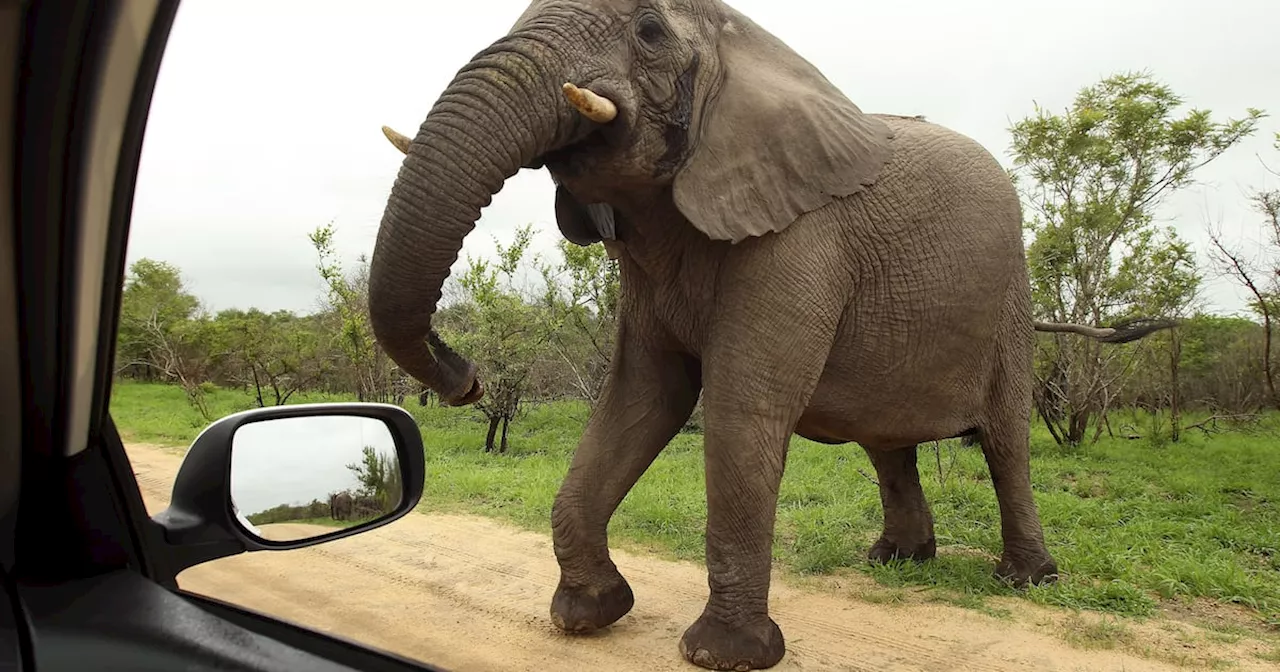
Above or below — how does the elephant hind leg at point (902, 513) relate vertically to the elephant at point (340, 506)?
below

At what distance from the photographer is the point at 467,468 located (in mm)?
9539

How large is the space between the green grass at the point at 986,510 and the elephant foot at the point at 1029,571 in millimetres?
93

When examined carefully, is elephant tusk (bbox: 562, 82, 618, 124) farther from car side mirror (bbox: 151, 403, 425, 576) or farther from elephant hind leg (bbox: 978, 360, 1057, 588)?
elephant hind leg (bbox: 978, 360, 1057, 588)

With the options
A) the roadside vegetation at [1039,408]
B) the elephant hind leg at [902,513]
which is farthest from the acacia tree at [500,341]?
the elephant hind leg at [902,513]

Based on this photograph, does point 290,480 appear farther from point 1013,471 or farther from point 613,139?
point 1013,471

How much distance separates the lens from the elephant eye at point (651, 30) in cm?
347

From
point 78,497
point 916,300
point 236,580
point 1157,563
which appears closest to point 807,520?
point 1157,563

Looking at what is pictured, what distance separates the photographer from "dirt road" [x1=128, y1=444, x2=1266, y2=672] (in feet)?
11.9

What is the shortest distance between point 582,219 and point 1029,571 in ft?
10.3

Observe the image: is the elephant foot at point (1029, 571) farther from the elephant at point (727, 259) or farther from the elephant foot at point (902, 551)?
the elephant foot at point (902, 551)

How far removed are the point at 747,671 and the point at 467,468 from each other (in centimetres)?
646

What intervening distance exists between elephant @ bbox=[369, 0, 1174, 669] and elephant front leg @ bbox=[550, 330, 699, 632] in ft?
0.03

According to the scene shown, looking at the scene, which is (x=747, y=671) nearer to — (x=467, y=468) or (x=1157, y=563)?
(x=1157, y=563)

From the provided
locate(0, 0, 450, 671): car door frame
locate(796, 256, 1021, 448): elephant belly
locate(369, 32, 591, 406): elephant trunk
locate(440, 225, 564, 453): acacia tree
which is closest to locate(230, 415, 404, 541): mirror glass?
locate(0, 0, 450, 671): car door frame
